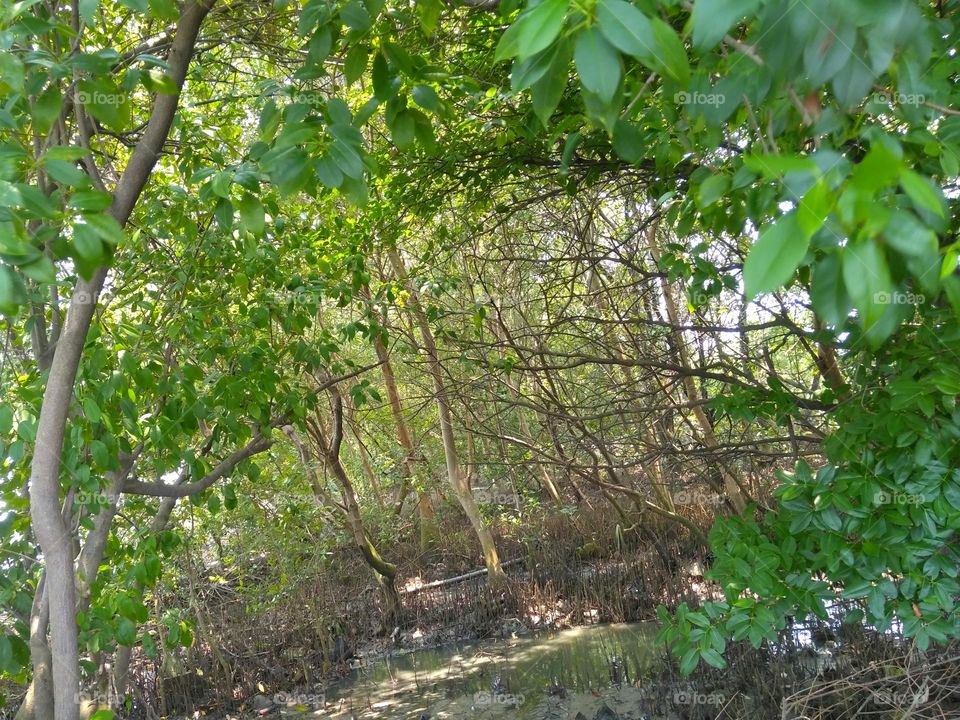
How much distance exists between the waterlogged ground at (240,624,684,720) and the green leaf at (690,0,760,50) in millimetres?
4619

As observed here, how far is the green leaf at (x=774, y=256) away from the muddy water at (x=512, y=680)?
4.64 m

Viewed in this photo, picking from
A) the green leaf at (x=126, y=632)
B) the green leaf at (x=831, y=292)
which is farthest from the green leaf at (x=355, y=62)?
the green leaf at (x=126, y=632)

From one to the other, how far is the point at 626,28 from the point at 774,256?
33 centimetres

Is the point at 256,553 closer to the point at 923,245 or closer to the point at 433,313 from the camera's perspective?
the point at 433,313

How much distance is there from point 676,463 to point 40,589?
132 inches

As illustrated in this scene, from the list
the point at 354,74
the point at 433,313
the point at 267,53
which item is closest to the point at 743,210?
the point at 354,74

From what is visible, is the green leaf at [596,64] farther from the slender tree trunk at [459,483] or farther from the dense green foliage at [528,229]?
the slender tree trunk at [459,483]

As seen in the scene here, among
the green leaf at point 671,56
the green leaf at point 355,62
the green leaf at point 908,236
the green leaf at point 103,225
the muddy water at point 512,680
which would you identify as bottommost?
the muddy water at point 512,680

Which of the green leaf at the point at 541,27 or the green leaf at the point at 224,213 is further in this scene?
the green leaf at the point at 224,213

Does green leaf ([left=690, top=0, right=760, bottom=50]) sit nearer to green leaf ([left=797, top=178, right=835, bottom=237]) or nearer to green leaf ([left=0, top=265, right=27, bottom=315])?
green leaf ([left=797, top=178, right=835, bottom=237])

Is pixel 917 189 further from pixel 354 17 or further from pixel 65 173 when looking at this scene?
pixel 65 173

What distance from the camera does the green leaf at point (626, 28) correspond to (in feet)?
2.98

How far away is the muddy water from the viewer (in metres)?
5.34

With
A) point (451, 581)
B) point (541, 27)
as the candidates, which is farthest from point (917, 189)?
point (451, 581)
